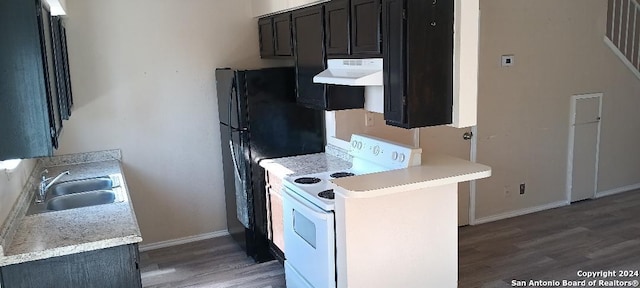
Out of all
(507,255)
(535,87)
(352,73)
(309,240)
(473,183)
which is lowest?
(507,255)

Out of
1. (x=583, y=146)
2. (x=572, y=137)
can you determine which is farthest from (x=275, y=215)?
(x=583, y=146)

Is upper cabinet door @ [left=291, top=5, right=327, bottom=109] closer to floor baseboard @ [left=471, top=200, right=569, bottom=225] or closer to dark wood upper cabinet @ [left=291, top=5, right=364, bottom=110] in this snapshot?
dark wood upper cabinet @ [left=291, top=5, right=364, bottom=110]

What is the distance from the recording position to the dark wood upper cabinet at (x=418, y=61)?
2.54 metres

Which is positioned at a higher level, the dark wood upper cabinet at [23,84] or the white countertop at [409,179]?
the dark wood upper cabinet at [23,84]

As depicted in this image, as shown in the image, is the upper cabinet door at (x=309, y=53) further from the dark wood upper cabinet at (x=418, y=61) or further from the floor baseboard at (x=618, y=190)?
the floor baseboard at (x=618, y=190)

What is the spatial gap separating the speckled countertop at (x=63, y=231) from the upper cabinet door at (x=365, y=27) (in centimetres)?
152

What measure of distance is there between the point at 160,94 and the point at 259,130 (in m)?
1.00

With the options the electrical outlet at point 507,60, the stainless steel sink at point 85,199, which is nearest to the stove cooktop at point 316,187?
the stainless steel sink at point 85,199

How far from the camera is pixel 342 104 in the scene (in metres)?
3.38

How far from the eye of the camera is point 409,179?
9.04 feet

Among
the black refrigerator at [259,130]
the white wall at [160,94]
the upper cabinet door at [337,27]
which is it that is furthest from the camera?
the white wall at [160,94]

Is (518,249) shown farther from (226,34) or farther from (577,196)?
(226,34)

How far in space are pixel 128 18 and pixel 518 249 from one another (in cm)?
373

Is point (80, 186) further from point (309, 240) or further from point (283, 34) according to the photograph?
point (283, 34)
